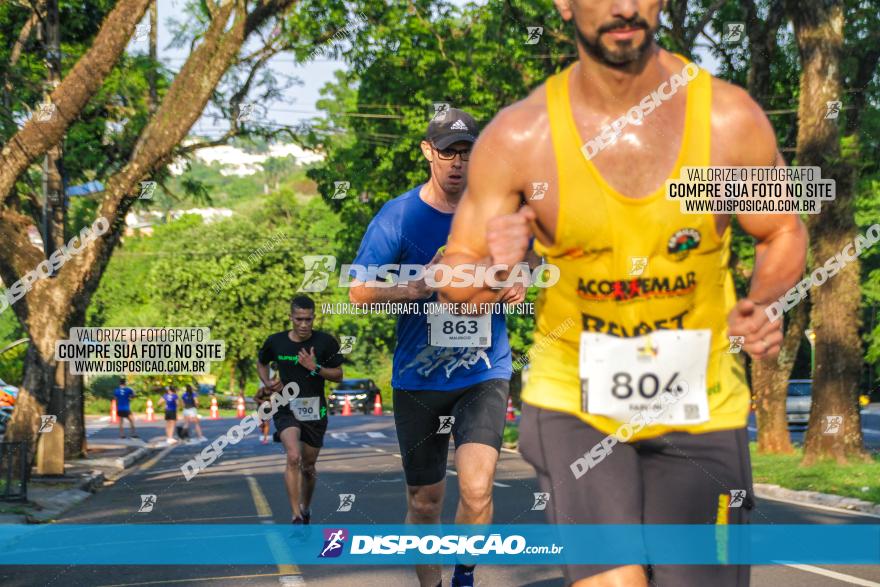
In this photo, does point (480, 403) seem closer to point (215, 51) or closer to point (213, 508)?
point (213, 508)

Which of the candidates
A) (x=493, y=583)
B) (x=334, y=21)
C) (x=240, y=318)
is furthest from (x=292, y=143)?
(x=240, y=318)

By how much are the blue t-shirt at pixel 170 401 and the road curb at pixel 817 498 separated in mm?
18881

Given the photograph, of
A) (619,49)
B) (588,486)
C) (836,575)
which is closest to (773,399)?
(836,575)

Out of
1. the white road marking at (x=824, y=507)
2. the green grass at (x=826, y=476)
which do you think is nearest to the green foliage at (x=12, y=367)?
the green grass at (x=826, y=476)

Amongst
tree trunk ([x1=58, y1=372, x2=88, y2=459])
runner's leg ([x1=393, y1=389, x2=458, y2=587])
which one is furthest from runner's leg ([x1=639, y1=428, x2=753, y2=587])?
tree trunk ([x1=58, y1=372, x2=88, y2=459])

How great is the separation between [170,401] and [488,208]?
30807 millimetres

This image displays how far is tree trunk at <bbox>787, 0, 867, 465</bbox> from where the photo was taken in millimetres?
18578

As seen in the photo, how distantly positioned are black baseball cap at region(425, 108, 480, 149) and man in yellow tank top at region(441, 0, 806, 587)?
3.40 metres

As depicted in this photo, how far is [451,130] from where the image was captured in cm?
739

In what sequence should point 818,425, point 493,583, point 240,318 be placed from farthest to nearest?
point 240,318 → point 818,425 → point 493,583

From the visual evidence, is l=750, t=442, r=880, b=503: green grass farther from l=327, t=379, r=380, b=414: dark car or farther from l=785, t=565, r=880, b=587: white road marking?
l=327, t=379, r=380, b=414: dark car

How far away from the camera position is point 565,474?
3920 millimetres

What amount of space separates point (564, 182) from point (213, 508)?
12.5m

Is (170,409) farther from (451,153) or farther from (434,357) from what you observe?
(451,153)
